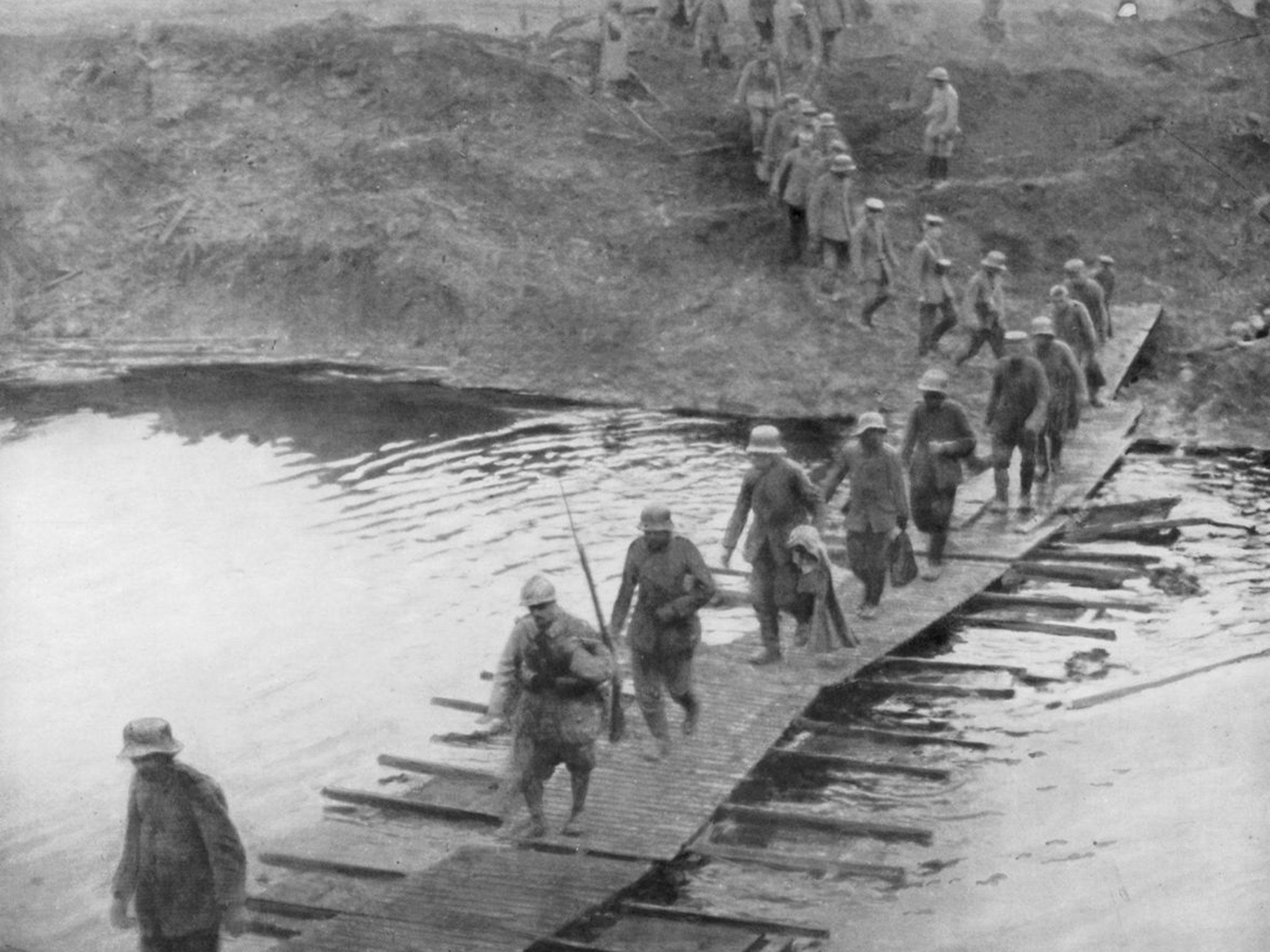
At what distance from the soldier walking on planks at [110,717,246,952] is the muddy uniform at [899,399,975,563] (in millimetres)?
7840

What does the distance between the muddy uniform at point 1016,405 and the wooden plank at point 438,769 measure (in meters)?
6.48

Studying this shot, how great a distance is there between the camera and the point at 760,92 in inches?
1134

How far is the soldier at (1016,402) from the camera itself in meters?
19.0

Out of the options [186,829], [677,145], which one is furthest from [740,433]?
[186,829]

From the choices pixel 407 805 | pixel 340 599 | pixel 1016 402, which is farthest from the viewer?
pixel 340 599

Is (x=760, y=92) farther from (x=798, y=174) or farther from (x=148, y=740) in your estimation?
(x=148, y=740)

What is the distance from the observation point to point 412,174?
30.8 meters

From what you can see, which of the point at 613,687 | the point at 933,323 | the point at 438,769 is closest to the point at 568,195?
the point at 933,323

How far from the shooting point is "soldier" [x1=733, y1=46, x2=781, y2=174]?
28.7 metres

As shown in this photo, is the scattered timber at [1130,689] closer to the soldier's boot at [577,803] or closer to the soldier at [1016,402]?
the soldier at [1016,402]

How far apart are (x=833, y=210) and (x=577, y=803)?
14.1m

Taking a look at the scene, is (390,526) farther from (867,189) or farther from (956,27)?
(956,27)

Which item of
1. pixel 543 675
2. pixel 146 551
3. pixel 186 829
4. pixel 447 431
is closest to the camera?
pixel 186 829

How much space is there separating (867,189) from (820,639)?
15.5 metres
